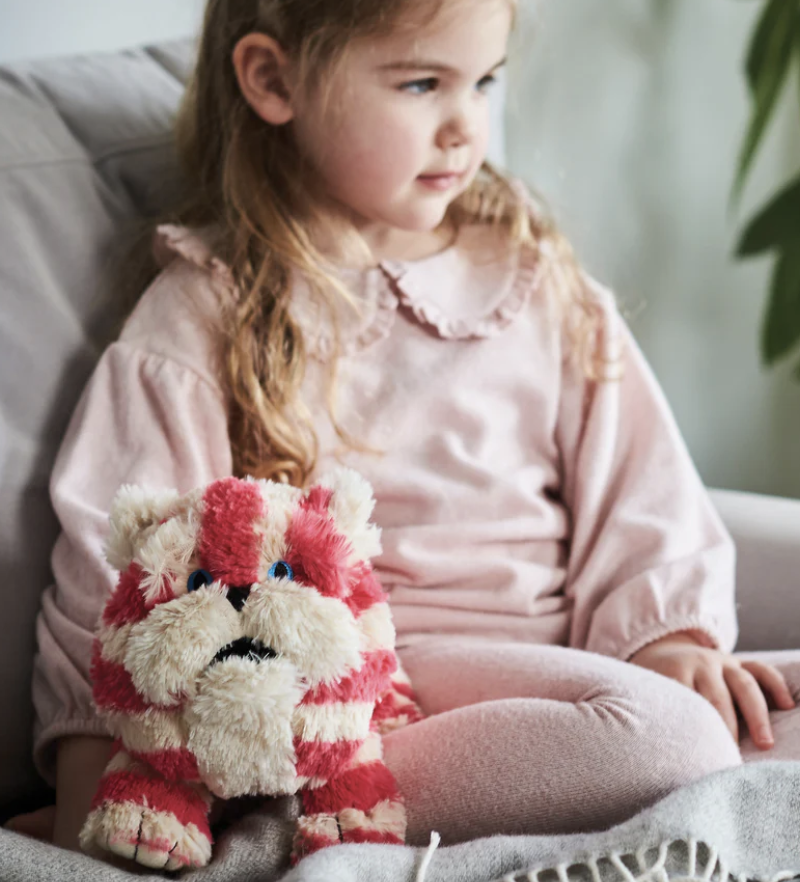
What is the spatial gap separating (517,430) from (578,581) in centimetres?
14

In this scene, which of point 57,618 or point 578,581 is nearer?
point 57,618

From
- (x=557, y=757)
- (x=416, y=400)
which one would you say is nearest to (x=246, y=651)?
(x=557, y=757)

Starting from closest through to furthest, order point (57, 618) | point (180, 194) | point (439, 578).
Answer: point (57, 618) < point (439, 578) < point (180, 194)

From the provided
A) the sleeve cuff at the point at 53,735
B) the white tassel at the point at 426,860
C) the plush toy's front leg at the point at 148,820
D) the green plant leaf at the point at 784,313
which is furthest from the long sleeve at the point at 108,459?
the green plant leaf at the point at 784,313

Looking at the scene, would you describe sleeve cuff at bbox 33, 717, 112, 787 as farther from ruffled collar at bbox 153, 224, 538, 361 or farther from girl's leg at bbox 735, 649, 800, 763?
girl's leg at bbox 735, 649, 800, 763

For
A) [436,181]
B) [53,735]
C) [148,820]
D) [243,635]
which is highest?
[436,181]

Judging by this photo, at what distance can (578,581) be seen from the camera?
0.94m

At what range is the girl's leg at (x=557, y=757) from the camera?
656 millimetres

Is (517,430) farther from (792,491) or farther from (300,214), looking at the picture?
(792,491)

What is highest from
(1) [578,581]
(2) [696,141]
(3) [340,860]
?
(2) [696,141]

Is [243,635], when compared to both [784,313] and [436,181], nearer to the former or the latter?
[436,181]

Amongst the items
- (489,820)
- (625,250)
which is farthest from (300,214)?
(625,250)

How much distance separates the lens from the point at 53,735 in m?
0.75

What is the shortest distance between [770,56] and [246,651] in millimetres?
1003
